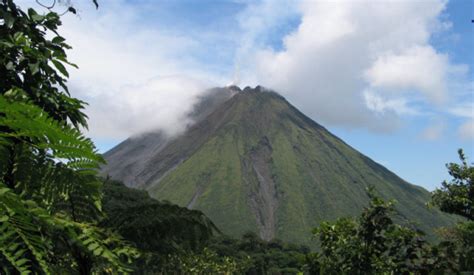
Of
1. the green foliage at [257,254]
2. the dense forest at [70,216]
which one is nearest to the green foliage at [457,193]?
the dense forest at [70,216]

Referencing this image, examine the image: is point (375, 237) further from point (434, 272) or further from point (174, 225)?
point (174, 225)

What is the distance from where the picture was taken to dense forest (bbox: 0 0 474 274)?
61.1 inches

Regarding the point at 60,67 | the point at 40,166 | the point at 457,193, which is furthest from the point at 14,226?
the point at 457,193

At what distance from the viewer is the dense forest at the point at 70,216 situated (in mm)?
1551

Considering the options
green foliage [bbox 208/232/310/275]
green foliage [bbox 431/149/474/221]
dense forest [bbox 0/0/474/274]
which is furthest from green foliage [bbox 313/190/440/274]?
green foliage [bbox 208/232/310/275]

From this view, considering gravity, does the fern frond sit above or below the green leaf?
below

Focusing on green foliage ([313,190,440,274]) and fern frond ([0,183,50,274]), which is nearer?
fern frond ([0,183,50,274])

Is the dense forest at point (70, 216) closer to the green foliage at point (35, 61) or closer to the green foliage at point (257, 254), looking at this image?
the green foliage at point (35, 61)

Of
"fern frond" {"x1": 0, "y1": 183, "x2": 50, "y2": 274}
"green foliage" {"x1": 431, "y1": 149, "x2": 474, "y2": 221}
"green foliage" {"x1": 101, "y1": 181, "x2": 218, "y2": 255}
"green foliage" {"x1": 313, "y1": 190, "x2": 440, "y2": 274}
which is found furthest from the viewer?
"green foliage" {"x1": 431, "y1": 149, "x2": 474, "y2": 221}

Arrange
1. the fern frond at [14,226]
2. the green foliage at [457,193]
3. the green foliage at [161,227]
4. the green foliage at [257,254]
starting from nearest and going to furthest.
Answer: the fern frond at [14,226]
the green foliage at [161,227]
the green foliage at [457,193]
the green foliage at [257,254]

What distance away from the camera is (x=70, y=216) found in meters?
3.37

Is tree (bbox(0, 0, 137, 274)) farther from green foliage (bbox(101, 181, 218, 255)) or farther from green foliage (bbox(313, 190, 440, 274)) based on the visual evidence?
green foliage (bbox(313, 190, 440, 274))

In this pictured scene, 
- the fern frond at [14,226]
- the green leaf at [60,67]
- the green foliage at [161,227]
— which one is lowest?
the fern frond at [14,226]

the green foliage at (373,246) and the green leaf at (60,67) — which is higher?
the green leaf at (60,67)
